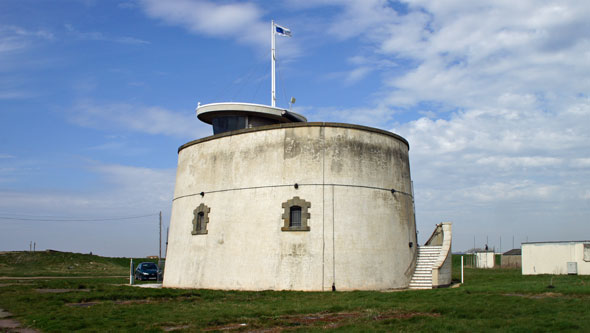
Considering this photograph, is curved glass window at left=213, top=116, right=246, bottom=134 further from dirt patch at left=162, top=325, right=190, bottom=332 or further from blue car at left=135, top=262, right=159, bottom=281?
dirt patch at left=162, top=325, right=190, bottom=332

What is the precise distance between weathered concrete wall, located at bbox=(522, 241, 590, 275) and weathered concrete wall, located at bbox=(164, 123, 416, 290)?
1436 cm

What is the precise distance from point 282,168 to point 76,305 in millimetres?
8988

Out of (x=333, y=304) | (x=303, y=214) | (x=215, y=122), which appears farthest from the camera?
(x=215, y=122)

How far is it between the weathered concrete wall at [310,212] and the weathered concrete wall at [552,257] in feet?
47.1

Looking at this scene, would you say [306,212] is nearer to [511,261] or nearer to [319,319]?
[319,319]

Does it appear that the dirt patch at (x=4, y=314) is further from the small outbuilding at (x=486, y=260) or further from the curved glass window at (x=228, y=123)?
the small outbuilding at (x=486, y=260)

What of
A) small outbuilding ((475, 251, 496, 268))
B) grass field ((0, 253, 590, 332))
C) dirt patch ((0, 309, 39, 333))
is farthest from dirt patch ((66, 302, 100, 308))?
small outbuilding ((475, 251, 496, 268))

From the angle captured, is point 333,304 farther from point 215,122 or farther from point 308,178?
point 215,122

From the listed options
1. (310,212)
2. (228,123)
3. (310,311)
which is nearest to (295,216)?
(310,212)

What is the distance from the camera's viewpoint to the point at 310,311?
13.1 metres

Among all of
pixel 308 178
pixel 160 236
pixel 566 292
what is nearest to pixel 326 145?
pixel 308 178

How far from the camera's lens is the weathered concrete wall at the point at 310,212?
19.5 meters

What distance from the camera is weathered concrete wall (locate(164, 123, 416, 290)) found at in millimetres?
19516

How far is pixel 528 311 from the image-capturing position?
39.6 feet
